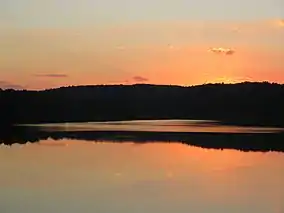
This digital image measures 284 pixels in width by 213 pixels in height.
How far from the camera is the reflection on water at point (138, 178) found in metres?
2.10

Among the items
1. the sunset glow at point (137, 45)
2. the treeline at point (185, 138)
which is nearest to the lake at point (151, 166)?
the treeline at point (185, 138)

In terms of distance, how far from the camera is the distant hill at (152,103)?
2111 millimetres

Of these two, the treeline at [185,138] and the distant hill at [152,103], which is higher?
the distant hill at [152,103]

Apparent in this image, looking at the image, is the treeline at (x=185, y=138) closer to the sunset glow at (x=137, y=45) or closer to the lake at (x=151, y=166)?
the lake at (x=151, y=166)

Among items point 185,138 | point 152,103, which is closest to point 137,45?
point 152,103

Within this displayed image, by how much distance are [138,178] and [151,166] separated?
0.23 ft

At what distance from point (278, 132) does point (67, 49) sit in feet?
3.00

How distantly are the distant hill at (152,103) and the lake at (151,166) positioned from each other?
4 cm

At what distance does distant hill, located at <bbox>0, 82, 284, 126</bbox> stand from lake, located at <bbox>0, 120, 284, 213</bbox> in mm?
40

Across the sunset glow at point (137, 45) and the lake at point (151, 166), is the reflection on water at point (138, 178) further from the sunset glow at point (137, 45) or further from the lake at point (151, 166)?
the sunset glow at point (137, 45)

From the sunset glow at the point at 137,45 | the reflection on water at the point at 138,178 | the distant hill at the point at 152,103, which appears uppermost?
the sunset glow at the point at 137,45

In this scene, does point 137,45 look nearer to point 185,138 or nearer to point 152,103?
point 152,103

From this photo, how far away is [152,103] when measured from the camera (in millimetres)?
2158

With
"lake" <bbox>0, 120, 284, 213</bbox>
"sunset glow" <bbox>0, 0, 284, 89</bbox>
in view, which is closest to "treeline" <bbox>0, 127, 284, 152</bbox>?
"lake" <bbox>0, 120, 284, 213</bbox>
